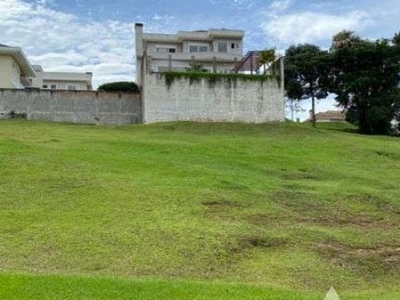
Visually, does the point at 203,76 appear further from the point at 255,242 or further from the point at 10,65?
the point at 255,242

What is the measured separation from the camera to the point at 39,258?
10375mm

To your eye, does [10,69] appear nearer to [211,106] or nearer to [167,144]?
[211,106]

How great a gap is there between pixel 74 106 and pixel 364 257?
94.0 feet

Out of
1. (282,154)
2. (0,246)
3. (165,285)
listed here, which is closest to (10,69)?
(282,154)

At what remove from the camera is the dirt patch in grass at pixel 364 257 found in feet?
36.3

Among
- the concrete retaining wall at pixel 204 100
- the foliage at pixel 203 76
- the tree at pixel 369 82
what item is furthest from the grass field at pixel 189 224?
the tree at pixel 369 82

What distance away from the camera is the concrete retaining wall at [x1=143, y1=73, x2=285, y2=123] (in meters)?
37.1

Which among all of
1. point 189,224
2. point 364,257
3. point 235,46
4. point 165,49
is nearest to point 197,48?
Answer: point 165,49

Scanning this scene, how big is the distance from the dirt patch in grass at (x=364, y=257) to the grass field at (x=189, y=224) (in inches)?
1.6

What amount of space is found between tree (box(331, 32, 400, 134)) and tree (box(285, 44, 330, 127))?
2232 millimetres

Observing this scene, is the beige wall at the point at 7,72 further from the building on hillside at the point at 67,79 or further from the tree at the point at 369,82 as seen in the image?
the building on hillside at the point at 67,79

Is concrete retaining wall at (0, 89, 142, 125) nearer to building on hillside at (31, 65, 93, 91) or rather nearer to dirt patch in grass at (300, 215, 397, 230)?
dirt patch in grass at (300, 215, 397, 230)

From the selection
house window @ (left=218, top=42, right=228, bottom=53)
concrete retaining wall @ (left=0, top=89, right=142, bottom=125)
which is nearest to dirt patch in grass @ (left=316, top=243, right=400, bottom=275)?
concrete retaining wall @ (left=0, top=89, right=142, bottom=125)

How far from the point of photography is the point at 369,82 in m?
44.7
